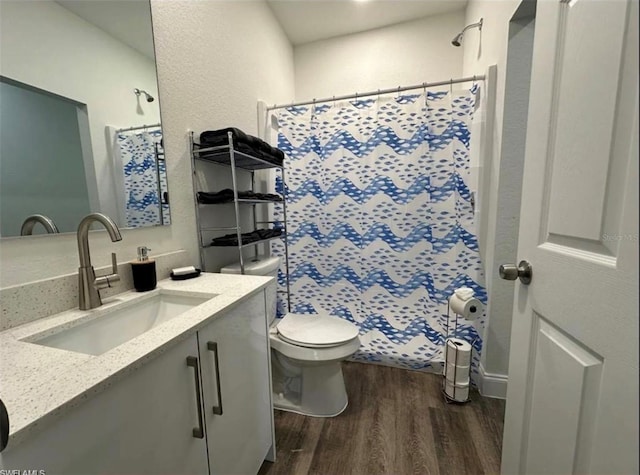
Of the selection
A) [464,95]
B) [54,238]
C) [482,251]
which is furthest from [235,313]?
[464,95]

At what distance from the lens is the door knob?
755 millimetres

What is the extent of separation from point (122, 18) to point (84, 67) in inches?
11.4

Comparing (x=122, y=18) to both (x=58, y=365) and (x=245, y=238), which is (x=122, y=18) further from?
(x=58, y=365)

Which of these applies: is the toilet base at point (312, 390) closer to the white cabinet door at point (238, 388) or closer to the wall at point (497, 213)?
the white cabinet door at point (238, 388)

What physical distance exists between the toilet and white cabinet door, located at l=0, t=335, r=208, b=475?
701 millimetres

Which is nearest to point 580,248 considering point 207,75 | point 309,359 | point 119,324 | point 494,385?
point 309,359

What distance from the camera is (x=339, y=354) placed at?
4.61 feet

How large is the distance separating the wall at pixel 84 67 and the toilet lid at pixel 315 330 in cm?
99

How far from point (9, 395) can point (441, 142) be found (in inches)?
78.2

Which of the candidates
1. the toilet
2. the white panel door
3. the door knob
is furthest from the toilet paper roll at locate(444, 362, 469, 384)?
the door knob

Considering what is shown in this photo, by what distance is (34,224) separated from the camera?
0.78 m

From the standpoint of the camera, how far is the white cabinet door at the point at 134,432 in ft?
1.38

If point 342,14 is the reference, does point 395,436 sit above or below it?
below

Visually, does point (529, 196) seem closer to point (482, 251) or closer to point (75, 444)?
point (482, 251)
